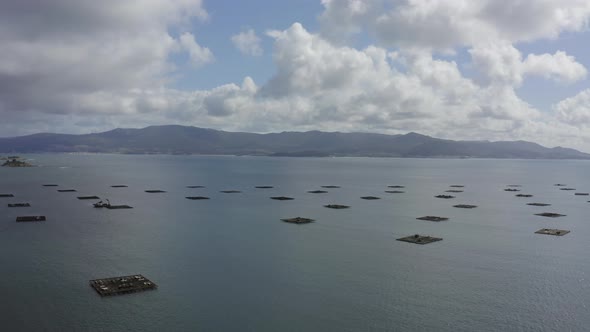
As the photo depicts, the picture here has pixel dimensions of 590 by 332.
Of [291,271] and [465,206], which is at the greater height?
[465,206]

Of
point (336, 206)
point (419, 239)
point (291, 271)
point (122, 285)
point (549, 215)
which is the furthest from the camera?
point (336, 206)

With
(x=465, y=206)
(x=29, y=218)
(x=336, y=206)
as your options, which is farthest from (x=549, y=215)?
(x=29, y=218)

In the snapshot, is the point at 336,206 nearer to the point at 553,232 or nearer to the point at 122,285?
the point at 553,232

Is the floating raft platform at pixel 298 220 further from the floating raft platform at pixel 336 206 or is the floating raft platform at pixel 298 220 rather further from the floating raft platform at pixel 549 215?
the floating raft platform at pixel 549 215

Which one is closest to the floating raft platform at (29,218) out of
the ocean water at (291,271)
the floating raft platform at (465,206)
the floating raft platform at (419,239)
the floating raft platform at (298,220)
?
the ocean water at (291,271)

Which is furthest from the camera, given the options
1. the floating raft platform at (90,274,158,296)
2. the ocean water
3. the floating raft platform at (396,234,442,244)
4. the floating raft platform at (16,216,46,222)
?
the floating raft platform at (16,216,46,222)

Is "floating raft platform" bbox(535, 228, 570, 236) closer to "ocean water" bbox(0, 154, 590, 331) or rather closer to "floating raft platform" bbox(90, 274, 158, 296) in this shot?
"ocean water" bbox(0, 154, 590, 331)

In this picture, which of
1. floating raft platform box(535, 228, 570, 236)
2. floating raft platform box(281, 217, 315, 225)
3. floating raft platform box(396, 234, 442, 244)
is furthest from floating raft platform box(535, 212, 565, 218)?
floating raft platform box(281, 217, 315, 225)

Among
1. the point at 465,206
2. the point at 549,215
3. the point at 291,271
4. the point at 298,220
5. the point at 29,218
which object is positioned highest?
the point at 29,218

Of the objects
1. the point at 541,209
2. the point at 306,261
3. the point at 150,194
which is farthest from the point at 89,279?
the point at 541,209
